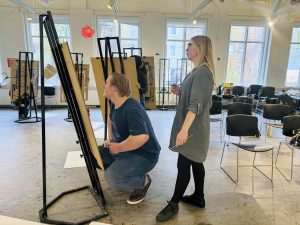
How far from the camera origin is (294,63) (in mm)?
7688

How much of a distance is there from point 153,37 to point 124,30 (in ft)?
3.00

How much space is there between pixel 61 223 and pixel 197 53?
1716mm

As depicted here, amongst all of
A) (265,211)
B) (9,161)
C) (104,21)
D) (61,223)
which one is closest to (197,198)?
(265,211)

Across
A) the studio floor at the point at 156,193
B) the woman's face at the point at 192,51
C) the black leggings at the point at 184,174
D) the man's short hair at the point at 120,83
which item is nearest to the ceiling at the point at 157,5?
the studio floor at the point at 156,193

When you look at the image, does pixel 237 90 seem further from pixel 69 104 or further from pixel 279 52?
pixel 69 104

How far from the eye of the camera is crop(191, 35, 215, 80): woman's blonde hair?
5.80 feet

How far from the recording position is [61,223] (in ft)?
6.40

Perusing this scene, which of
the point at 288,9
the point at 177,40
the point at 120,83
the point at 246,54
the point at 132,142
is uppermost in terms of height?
the point at 288,9

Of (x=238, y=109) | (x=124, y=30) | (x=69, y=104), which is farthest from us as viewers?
(x=124, y=30)

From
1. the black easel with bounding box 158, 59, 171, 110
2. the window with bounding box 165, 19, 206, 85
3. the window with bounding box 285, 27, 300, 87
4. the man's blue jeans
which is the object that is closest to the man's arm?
the man's blue jeans

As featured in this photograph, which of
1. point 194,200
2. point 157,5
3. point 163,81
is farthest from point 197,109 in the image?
point 157,5

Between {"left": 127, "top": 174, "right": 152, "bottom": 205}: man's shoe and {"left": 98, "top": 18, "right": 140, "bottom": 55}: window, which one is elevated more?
{"left": 98, "top": 18, "right": 140, "bottom": 55}: window

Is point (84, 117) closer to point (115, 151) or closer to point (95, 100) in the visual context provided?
point (115, 151)

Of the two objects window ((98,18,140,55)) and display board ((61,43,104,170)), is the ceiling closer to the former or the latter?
window ((98,18,140,55))
